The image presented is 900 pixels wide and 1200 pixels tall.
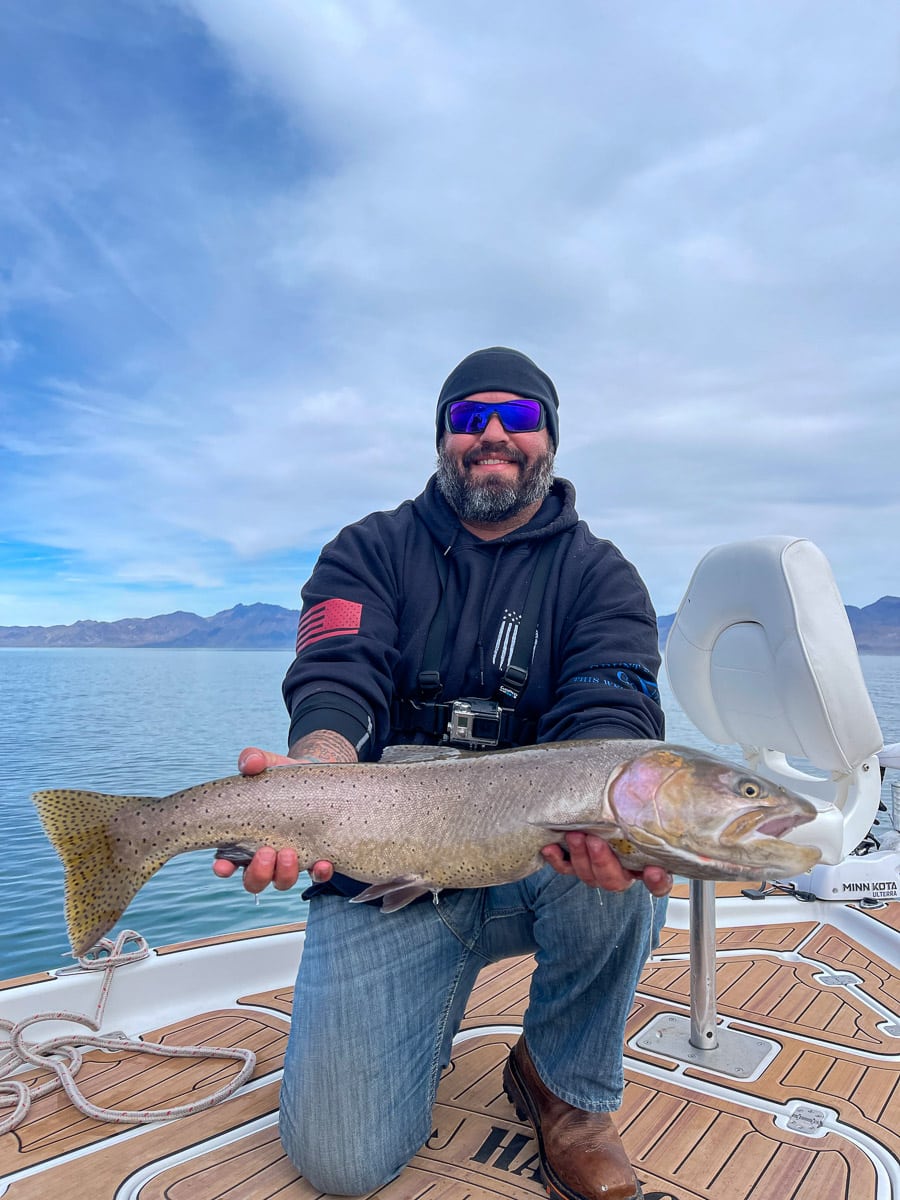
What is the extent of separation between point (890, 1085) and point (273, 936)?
3201 millimetres

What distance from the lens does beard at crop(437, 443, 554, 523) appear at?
4.32 metres

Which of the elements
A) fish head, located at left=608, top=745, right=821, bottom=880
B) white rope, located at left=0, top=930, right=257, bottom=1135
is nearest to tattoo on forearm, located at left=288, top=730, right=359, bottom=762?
fish head, located at left=608, top=745, right=821, bottom=880

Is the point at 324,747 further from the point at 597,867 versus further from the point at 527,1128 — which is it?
the point at 527,1128

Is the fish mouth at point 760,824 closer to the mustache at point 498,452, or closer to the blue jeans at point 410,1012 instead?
the blue jeans at point 410,1012

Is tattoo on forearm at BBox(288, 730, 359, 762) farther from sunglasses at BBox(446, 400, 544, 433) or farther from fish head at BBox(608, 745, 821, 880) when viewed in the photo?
sunglasses at BBox(446, 400, 544, 433)

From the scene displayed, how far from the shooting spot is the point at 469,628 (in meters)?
4.02

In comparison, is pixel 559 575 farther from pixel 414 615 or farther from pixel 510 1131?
pixel 510 1131

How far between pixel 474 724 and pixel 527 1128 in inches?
63.5

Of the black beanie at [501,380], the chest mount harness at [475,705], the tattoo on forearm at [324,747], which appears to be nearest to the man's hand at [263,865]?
the tattoo on forearm at [324,747]

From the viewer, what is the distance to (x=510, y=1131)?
11.1ft

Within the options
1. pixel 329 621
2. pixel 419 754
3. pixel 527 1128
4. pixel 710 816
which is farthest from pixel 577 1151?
pixel 329 621

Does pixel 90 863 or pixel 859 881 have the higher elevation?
pixel 90 863

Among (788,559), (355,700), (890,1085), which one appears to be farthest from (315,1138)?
(788,559)

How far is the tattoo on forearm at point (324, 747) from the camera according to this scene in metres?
3.31
